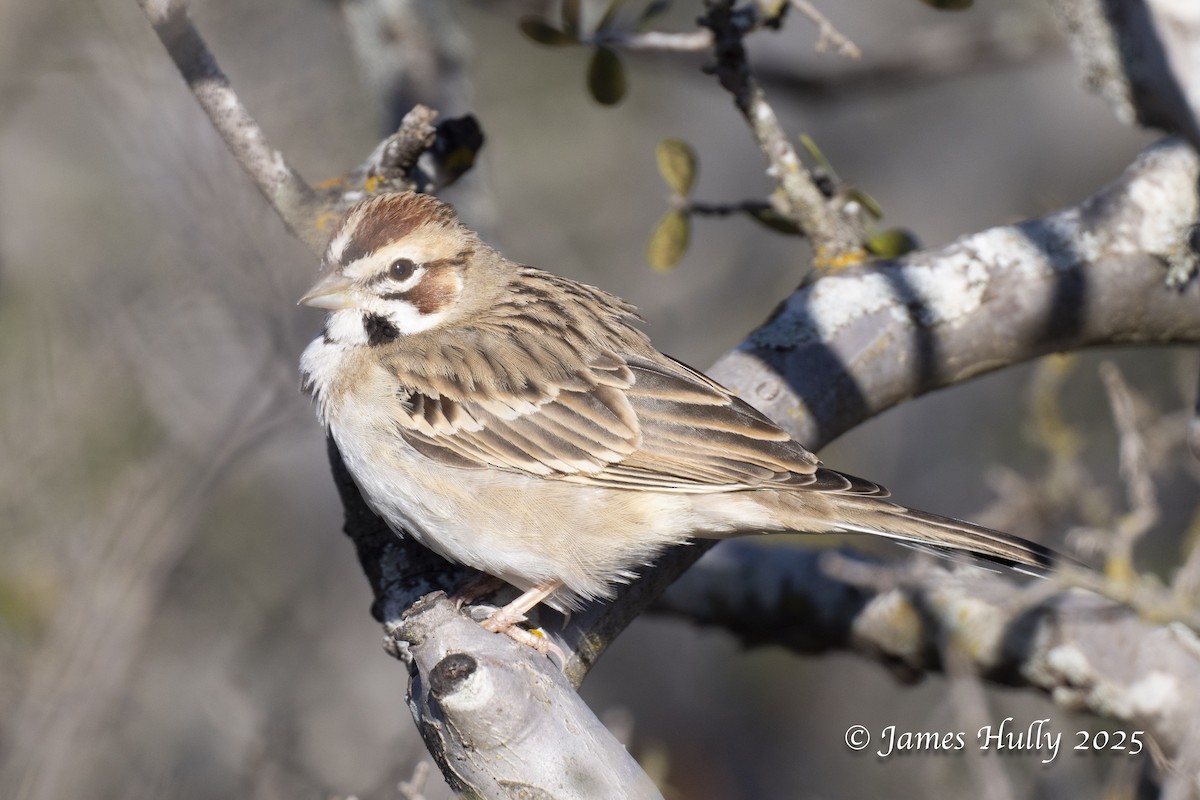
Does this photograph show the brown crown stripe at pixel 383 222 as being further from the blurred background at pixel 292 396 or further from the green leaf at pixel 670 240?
the green leaf at pixel 670 240

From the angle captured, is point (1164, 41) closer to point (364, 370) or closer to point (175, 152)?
point (364, 370)

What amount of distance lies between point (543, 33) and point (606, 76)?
278 mm

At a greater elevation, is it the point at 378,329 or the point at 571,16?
the point at 571,16

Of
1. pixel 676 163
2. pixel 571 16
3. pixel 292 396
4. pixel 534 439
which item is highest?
pixel 571 16

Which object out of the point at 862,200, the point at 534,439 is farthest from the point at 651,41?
the point at 534,439

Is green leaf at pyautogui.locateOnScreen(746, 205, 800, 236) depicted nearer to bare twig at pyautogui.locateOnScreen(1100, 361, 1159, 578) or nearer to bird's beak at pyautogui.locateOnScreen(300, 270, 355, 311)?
bare twig at pyautogui.locateOnScreen(1100, 361, 1159, 578)

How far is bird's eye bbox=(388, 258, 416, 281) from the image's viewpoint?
3621mm

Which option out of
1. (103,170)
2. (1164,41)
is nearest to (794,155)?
(1164,41)

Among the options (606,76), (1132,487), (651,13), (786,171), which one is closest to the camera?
(1132,487)

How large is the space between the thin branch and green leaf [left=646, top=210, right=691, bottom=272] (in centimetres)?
113

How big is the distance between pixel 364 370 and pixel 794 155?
1.54 metres

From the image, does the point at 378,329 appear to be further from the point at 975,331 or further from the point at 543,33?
the point at 975,331

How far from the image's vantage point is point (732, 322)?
30.3 feet

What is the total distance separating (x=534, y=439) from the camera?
340cm
